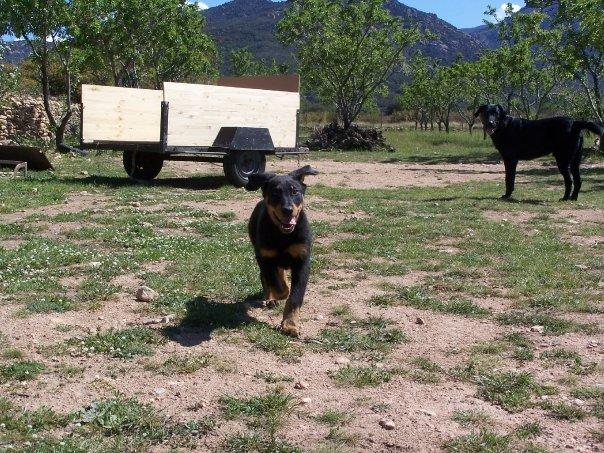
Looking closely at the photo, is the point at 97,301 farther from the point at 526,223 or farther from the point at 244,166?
the point at 244,166

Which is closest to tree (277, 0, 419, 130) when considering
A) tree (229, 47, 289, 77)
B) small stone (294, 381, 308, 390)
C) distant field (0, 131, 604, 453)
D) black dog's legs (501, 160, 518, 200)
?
black dog's legs (501, 160, 518, 200)

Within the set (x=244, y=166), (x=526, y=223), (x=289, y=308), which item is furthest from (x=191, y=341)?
(x=244, y=166)

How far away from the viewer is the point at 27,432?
360 cm

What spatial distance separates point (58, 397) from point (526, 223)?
8.22 meters

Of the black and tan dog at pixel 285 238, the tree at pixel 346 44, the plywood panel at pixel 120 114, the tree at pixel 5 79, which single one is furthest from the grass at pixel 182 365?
the tree at pixel 346 44

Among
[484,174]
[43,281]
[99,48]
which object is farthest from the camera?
[99,48]

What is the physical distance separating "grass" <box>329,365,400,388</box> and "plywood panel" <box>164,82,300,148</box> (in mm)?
10027

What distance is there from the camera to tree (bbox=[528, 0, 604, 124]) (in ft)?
71.8

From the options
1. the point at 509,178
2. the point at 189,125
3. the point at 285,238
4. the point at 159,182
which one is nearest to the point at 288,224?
the point at 285,238

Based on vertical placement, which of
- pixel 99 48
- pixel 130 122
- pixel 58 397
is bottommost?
pixel 58 397

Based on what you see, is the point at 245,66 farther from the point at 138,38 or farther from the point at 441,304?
the point at 441,304

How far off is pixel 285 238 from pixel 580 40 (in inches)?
807

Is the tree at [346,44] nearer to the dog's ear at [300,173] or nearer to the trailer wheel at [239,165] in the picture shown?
the trailer wheel at [239,165]

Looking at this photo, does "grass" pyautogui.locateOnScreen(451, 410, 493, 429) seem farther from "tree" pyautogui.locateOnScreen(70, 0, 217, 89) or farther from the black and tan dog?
"tree" pyautogui.locateOnScreen(70, 0, 217, 89)
